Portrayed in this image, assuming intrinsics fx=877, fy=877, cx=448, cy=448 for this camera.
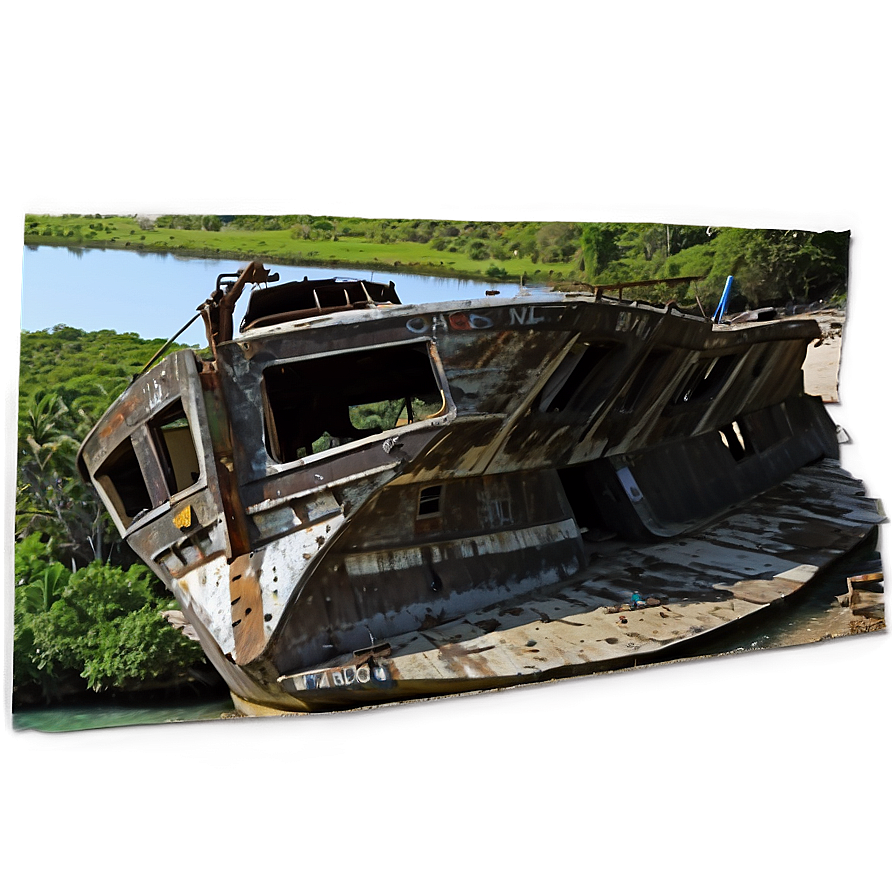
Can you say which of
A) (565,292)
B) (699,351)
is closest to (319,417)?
(565,292)

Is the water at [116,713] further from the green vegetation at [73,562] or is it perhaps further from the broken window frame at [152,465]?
the broken window frame at [152,465]

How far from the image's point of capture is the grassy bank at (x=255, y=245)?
8.01 metres

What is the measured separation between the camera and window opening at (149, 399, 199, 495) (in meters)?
9.70

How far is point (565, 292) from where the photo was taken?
996cm

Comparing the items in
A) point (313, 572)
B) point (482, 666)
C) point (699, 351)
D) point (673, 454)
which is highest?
point (699, 351)

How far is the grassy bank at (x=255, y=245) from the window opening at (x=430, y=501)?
347 centimetres

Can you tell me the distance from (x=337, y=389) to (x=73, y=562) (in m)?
6.53

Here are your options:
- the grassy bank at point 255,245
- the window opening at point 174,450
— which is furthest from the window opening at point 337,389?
the grassy bank at point 255,245

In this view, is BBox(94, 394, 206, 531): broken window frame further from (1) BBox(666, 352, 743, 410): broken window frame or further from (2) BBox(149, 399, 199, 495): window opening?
(1) BBox(666, 352, 743, 410): broken window frame

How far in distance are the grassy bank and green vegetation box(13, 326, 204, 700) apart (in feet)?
6.48

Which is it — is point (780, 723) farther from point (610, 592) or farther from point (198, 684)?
point (198, 684)

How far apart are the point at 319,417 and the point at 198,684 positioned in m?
4.31

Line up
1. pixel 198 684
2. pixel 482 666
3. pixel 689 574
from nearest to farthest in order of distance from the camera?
pixel 482 666, pixel 689 574, pixel 198 684

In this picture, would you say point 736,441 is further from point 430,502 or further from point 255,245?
point 255,245
